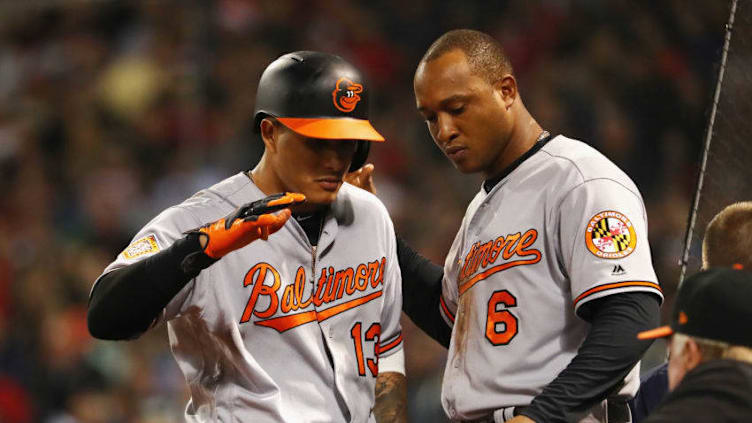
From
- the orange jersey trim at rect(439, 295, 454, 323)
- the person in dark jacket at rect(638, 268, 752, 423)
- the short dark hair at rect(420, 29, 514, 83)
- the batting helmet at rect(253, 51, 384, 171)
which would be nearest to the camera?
the person in dark jacket at rect(638, 268, 752, 423)

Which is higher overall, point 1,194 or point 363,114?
point 363,114

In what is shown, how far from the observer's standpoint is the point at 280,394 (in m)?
2.49

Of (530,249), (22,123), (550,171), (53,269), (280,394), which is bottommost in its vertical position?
(53,269)

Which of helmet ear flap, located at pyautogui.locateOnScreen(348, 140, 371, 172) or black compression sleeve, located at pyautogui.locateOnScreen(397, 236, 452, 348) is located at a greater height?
helmet ear flap, located at pyautogui.locateOnScreen(348, 140, 371, 172)

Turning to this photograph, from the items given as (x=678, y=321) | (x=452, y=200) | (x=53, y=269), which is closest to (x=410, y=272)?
(x=678, y=321)

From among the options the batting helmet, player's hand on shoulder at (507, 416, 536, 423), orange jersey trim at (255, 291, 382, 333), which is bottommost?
player's hand on shoulder at (507, 416, 536, 423)

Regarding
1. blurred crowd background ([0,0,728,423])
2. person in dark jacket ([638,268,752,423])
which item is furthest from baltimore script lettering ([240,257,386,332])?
blurred crowd background ([0,0,728,423])

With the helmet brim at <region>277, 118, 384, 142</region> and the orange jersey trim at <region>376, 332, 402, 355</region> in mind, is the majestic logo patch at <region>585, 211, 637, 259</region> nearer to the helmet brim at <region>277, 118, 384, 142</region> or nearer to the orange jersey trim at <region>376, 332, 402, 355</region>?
the helmet brim at <region>277, 118, 384, 142</region>

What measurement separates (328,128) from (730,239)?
1.15 metres

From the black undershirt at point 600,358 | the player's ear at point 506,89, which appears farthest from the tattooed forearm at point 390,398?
the player's ear at point 506,89

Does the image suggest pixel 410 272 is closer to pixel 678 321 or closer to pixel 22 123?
pixel 678 321

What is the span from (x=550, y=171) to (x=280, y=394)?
87 cm

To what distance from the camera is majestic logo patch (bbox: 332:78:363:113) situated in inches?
101

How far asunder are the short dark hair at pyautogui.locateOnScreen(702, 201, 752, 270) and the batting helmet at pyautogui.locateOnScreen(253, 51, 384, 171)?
3.28 ft
